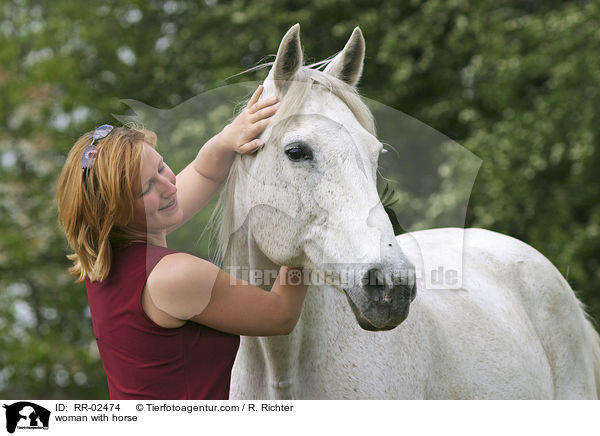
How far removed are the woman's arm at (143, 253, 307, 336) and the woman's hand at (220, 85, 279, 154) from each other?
47cm

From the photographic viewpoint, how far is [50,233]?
1137cm

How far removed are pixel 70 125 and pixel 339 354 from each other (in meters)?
10.4

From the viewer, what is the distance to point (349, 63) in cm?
259

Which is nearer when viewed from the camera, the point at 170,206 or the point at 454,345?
the point at 170,206

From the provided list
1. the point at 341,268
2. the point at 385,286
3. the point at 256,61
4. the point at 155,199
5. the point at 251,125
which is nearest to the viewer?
the point at 385,286

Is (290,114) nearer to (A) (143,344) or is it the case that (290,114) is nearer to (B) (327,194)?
(B) (327,194)

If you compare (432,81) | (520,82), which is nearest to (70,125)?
(432,81)

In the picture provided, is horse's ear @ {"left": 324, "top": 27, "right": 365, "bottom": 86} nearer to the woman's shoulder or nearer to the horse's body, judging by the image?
the horse's body

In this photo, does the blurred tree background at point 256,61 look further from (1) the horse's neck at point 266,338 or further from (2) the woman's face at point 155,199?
(2) the woman's face at point 155,199

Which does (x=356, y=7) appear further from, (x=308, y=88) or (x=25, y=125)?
(x=308, y=88)
